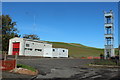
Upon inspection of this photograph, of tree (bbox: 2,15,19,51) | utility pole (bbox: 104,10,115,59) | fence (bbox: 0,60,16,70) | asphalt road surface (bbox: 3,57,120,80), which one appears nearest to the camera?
asphalt road surface (bbox: 3,57,120,80)

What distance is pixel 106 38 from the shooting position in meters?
38.6

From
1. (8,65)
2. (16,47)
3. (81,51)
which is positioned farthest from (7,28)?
(8,65)

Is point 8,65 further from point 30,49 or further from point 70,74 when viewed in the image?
point 30,49

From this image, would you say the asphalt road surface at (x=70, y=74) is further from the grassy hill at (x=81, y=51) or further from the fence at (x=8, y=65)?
the grassy hill at (x=81, y=51)

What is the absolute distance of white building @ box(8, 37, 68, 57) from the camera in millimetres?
44500

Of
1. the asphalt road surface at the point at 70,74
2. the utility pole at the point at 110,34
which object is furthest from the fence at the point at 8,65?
the utility pole at the point at 110,34

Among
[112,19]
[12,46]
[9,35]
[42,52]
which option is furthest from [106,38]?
[9,35]

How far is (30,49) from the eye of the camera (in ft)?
151

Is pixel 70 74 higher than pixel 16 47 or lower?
lower

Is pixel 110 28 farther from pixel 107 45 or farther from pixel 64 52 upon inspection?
pixel 64 52

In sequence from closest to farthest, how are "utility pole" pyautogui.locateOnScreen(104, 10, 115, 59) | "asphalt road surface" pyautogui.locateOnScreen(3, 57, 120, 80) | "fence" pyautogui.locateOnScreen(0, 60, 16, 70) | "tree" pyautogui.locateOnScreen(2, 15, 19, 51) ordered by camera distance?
"asphalt road surface" pyautogui.locateOnScreen(3, 57, 120, 80) → "fence" pyautogui.locateOnScreen(0, 60, 16, 70) → "utility pole" pyautogui.locateOnScreen(104, 10, 115, 59) → "tree" pyautogui.locateOnScreen(2, 15, 19, 51)

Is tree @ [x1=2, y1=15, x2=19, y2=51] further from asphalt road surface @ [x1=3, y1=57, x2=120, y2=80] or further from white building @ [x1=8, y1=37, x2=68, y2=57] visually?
asphalt road surface @ [x1=3, y1=57, x2=120, y2=80]

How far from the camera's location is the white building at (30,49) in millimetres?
Result: 44500

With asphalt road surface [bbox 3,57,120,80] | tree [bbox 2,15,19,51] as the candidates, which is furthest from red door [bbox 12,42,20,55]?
asphalt road surface [bbox 3,57,120,80]
